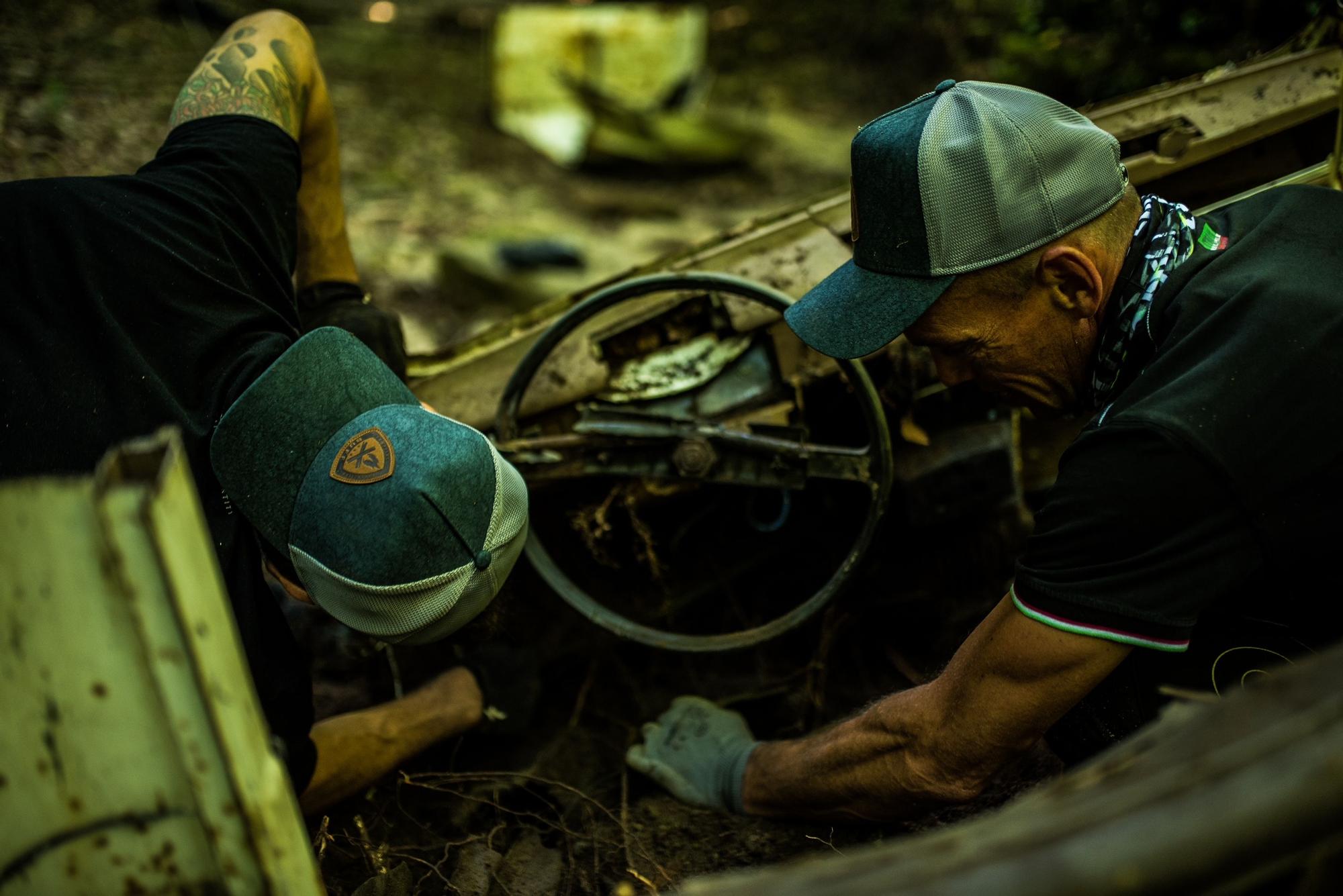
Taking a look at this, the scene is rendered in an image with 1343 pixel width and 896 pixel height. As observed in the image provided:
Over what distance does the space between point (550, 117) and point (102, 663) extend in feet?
24.3

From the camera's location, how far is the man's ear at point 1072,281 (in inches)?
68.4

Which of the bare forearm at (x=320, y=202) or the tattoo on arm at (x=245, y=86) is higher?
the tattoo on arm at (x=245, y=86)

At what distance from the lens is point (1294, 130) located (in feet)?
9.87

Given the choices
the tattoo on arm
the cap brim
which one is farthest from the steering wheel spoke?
the tattoo on arm

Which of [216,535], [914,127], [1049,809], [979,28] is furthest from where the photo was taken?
[979,28]

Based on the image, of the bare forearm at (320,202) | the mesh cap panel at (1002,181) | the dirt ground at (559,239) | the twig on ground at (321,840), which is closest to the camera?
the mesh cap panel at (1002,181)

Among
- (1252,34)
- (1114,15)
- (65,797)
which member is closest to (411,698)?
(65,797)

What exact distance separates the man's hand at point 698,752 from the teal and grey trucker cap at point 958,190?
1255 millimetres

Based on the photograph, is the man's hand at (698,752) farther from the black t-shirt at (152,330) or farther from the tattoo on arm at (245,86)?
the tattoo on arm at (245,86)

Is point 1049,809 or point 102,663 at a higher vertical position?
point 102,663

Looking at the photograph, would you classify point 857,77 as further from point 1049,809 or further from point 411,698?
point 1049,809

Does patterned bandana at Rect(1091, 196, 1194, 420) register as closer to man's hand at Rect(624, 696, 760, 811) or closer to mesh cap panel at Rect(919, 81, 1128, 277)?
mesh cap panel at Rect(919, 81, 1128, 277)

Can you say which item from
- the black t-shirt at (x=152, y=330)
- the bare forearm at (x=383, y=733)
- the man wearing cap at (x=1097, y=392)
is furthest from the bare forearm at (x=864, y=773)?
the black t-shirt at (x=152, y=330)

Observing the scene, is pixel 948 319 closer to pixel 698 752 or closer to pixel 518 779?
pixel 698 752
